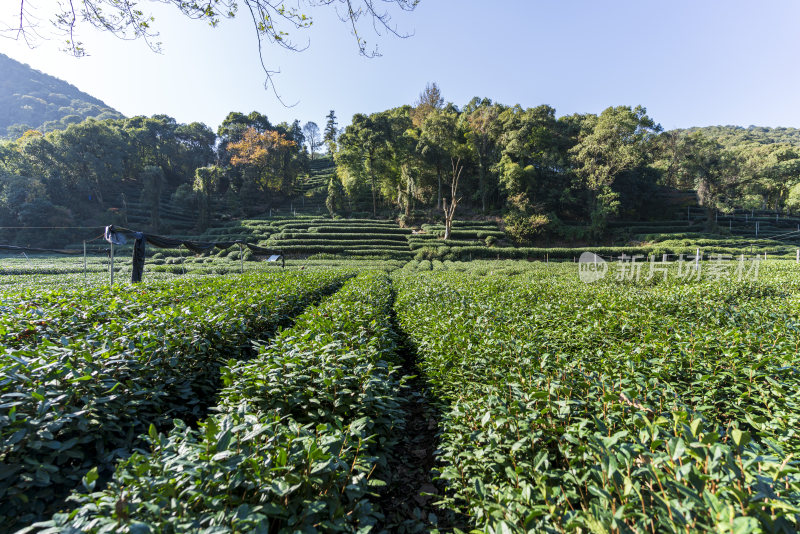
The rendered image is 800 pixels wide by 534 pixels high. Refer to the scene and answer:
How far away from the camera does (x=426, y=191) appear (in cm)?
4125

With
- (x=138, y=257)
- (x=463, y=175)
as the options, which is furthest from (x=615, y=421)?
(x=463, y=175)

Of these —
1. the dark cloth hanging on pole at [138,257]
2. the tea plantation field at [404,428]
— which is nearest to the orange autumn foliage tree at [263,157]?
the dark cloth hanging on pole at [138,257]

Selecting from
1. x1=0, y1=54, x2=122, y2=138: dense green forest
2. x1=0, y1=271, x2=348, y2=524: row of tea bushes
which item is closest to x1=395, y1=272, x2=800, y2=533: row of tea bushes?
x1=0, y1=271, x2=348, y2=524: row of tea bushes

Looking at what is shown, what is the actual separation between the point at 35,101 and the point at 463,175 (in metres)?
130

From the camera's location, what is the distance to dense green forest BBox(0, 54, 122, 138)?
270 feet

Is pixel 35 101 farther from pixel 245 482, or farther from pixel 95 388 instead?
pixel 245 482

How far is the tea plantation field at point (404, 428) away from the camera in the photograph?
114cm

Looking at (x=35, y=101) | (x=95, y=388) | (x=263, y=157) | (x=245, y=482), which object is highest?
(x=35, y=101)

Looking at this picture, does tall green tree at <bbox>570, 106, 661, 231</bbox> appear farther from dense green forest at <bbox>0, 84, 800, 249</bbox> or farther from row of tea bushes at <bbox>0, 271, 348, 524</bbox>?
row of tea bushes at <bbox>0, 271, 348, 524</bbox>

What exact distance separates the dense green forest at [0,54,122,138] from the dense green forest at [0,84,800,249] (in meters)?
55.2

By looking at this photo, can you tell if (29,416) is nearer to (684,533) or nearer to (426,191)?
(684,533)

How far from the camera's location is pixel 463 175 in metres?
41.6

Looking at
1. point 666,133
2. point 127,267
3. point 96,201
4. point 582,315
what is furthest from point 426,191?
point 96,201

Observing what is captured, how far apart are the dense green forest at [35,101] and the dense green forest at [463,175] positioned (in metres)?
55.2
